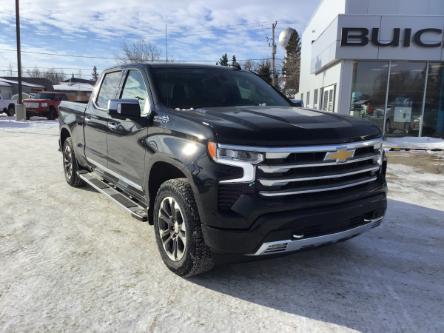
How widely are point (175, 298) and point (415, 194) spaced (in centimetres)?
486

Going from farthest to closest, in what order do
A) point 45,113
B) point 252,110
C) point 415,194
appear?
point 45,113 < point 415,194 < point 252,110

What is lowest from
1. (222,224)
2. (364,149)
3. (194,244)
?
(194,244)

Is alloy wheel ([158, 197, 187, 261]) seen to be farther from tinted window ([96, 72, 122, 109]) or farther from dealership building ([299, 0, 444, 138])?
dealership building ([299, 0, 444, 138])

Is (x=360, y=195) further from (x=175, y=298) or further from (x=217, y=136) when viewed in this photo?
(x=175, y=298)

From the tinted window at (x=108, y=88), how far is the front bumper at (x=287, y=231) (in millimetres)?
2647

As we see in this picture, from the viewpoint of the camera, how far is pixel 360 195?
11.2ft

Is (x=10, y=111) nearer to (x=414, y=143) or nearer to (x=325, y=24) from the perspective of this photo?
(x=325, y=24)

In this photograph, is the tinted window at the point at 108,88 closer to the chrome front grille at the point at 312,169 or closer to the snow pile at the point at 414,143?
the chrome front grille at the point at 312,169

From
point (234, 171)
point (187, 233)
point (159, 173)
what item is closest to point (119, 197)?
point (159, 173)

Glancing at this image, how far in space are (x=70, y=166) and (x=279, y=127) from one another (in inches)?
181

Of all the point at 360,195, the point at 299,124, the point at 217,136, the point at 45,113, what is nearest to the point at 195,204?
the point at 217,136

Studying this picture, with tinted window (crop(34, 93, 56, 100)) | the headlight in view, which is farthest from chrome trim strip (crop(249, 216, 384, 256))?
tinted window (crop(34, 93, 56, 100))

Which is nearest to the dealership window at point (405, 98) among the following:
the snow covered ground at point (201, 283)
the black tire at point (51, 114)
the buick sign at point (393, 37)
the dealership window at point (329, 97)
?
the buick sign at point (393, 37)

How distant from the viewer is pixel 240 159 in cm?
295
